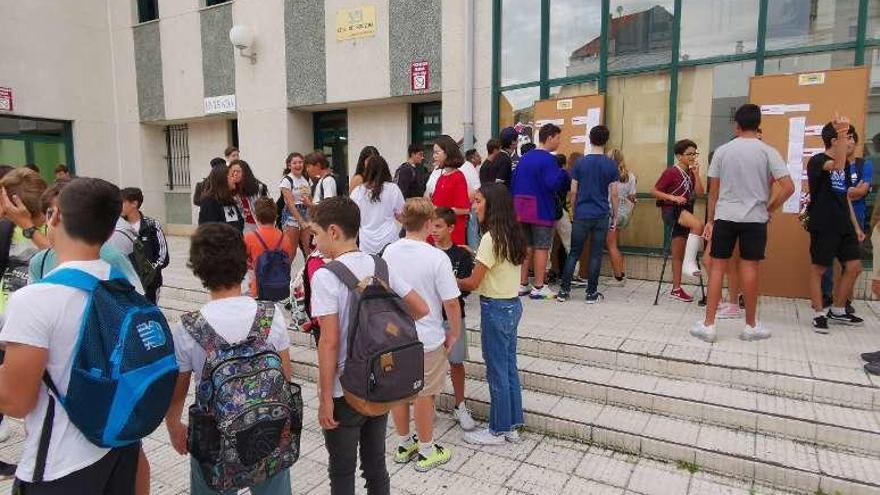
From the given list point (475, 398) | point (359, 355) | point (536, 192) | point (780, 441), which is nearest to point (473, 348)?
point (475, 398)

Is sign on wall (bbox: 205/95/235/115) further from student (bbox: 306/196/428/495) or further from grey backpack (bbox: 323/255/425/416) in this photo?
grey backpack (bbox: 323/255/425/416)

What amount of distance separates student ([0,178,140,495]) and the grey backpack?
808 mm

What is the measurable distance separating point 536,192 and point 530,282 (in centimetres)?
140

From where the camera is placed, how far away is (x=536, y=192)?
5590 mm

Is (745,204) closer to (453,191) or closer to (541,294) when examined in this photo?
(541,294)

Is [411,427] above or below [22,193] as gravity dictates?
below

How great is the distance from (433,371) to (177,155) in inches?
450

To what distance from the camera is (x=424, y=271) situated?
2.87 metres

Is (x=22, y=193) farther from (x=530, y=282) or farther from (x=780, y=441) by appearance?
(x=530, y=282)

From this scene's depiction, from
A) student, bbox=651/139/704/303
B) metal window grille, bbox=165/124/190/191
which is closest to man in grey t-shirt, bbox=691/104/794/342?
student, bbox=651/139/704/303

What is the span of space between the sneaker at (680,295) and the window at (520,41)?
3402 mm

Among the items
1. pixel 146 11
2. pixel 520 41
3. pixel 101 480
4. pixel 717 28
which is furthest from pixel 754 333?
pixel 146 11

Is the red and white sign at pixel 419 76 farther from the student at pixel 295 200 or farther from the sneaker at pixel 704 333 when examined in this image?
the sneaker at pixel 704 333

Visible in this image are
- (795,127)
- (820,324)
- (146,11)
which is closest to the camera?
(820,324)
